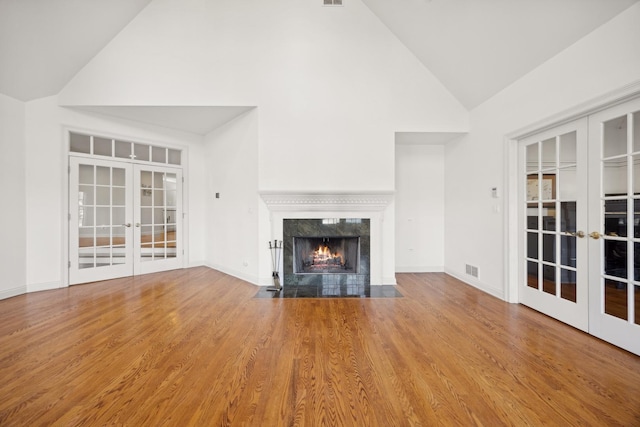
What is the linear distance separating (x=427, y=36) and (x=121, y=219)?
537 cm

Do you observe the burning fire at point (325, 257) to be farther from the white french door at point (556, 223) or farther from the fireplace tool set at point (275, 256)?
the white french door at point (556, 223)

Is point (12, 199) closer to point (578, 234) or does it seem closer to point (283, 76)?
point (283, 76)

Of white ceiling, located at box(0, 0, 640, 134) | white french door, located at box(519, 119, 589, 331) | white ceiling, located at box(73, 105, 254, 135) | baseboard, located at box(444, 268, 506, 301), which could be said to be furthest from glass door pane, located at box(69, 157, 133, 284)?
white french door, located at box(519, 119, 589, 331)

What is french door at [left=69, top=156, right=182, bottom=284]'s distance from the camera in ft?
12.6

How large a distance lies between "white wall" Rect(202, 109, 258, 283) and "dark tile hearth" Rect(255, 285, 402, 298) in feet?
1.83

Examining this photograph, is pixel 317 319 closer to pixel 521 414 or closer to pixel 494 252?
pixel 521 414

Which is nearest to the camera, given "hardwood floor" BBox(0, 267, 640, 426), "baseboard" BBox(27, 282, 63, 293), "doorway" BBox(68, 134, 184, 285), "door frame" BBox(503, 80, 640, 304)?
"hardwood floor" BBox(0, 267, 640, 426)

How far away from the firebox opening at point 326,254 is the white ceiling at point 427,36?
2.28 m

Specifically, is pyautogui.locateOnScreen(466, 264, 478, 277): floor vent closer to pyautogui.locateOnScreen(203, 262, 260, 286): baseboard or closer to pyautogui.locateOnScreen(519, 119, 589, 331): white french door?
pyautogui.locateOnScreen(519, 119, 589, 331): white french door

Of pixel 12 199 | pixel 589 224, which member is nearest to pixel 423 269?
pixel 589 224

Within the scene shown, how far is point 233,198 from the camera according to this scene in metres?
4.22

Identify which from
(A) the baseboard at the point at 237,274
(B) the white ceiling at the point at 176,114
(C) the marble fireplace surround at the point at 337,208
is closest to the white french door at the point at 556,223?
(C) the marble fireplace surround at the point at 337,208

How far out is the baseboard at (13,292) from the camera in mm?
3188

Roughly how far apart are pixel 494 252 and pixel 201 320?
11.8 ft
